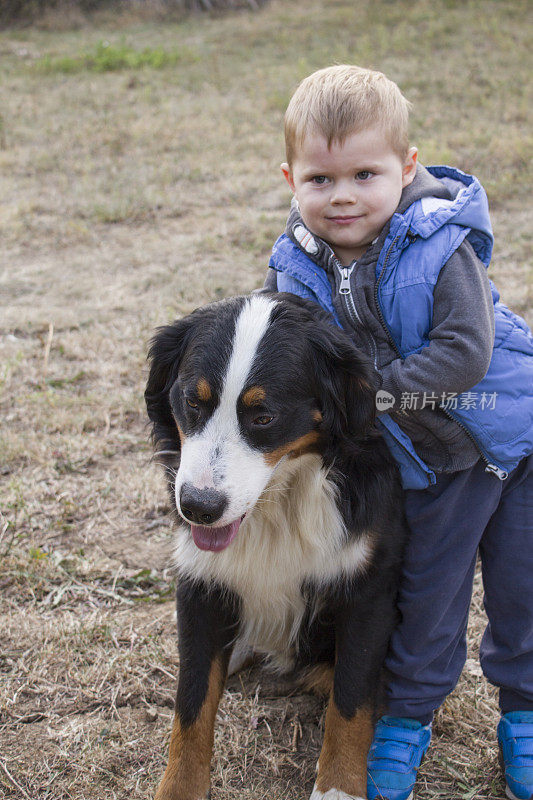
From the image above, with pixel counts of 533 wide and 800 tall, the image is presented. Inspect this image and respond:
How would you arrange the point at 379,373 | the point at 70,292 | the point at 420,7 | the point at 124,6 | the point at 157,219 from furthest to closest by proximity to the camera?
the point at 124,6 < the point at 420,7 < the point at 157,219 < the point at 70,292 < the point at 379,373

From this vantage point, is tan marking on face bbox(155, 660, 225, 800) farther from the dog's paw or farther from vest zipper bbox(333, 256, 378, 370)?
vest zipper bbox(333, 256, 378, 370)

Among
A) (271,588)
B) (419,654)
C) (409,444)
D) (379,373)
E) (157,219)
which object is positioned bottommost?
(157,219)

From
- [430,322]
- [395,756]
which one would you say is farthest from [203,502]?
[395,756]

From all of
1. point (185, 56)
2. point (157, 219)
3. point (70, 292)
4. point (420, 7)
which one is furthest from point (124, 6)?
point (70, 292)

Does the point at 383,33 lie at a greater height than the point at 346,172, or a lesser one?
lesser

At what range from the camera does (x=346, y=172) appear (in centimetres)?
215

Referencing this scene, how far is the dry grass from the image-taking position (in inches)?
91.7

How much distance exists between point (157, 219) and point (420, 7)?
8.70m

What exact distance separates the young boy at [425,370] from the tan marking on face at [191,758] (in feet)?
1.58

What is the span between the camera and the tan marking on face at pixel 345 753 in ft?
6.90

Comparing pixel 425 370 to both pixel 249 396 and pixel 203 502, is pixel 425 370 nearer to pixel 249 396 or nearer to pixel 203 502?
pixel 249 396

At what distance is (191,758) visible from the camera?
209cm

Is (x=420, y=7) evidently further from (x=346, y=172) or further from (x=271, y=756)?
(x=271, y=756)

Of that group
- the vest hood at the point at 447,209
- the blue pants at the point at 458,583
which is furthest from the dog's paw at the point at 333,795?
the vest hood at the point at 447,209
